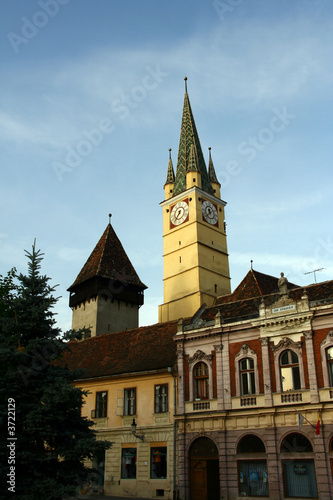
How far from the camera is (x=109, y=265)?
54.5m

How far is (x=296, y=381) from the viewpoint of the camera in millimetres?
25312

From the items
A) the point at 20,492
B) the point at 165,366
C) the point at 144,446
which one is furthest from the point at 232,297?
the point at 20,492

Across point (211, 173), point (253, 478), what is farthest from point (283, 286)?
point (211, 173)

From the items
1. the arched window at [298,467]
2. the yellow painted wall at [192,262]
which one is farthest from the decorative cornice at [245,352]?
the yellow painted wall at [192,262]

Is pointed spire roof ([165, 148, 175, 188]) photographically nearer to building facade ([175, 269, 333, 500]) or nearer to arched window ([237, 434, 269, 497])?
building facade ([175, 269, 333, 500])

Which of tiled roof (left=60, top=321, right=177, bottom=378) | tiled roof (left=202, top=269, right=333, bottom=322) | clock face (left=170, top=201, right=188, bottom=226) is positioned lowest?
tiled roof (left=60, top=321, right=177, bottom=378)

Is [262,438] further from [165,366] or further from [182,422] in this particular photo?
[165,366]

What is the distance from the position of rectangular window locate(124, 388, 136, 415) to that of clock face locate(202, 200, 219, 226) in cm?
2846

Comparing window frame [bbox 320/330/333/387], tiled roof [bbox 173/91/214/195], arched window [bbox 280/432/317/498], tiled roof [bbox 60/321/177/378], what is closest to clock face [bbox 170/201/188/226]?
tiled roof [bbox 173/91/214/195]

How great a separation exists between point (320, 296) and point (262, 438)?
8118 mm

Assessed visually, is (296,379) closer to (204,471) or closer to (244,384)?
(244,384)

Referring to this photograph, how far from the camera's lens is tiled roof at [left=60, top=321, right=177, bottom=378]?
105ft

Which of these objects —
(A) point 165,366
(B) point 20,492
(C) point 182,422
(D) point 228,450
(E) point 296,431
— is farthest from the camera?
(A) point 165,366

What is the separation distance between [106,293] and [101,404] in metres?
20.1
